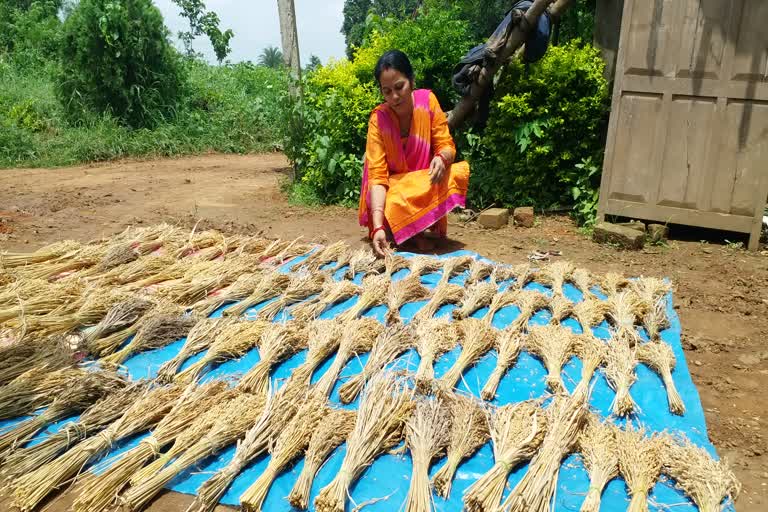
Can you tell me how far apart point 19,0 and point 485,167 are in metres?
24.3

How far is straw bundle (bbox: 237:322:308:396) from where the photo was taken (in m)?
2.51

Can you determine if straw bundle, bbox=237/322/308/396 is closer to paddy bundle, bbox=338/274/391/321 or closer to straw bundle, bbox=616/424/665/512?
paddy bundle, bbox=338/274/391/321

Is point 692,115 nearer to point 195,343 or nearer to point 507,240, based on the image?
point 507,240

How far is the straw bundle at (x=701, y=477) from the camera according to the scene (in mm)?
1843

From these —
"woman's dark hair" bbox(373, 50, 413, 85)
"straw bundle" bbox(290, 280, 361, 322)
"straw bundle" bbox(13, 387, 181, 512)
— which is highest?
"woman's dark hair" bbox(373, 50, 413, 85)

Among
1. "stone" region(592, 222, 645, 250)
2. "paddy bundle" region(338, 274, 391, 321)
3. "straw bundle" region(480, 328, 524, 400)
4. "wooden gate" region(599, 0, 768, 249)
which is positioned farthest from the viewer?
"stone" region(592, 222, 645, 250)

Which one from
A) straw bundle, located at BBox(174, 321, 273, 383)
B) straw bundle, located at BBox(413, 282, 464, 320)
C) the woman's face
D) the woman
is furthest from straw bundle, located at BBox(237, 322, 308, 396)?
the woman's face

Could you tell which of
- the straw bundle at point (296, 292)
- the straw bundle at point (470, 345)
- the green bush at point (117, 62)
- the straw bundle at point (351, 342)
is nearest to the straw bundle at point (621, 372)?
the straw bundle at point (470, 345)

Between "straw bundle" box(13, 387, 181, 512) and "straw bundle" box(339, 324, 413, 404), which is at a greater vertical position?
"straw bundle" box(339, 324, 413, 404)

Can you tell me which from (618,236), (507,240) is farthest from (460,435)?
(618,236)

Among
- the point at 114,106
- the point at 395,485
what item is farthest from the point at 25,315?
the point at 114,106

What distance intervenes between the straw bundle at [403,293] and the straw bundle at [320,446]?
103 cm

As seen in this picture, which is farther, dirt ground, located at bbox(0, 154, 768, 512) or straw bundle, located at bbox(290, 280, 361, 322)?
straw bundle, located at bbox(290, 280, 361, 322)

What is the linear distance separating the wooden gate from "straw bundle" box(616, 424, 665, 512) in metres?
3.69
